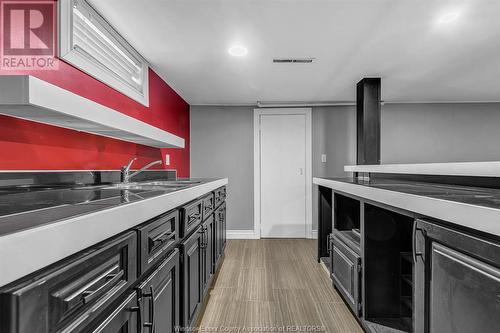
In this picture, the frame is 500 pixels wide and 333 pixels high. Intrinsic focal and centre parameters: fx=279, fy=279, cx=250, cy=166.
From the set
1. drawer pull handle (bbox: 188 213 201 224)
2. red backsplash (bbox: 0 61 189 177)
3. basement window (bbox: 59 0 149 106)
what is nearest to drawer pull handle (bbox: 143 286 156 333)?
drawer pull handle (bbox: 188 213 201 224)

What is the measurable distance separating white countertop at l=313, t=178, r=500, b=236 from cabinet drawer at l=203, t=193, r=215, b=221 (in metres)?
1.18

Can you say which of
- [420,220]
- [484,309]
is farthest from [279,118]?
[484,309]

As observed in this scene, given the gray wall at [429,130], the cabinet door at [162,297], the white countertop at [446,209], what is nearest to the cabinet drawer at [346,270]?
the white countertop at [446,209]

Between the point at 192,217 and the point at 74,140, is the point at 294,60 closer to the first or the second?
the point at 192,217

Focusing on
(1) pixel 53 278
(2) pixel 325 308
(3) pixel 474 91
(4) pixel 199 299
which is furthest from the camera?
(3) pixel 474 91

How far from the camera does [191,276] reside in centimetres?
167

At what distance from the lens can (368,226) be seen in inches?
69.5

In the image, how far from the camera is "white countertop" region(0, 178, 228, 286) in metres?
0.45

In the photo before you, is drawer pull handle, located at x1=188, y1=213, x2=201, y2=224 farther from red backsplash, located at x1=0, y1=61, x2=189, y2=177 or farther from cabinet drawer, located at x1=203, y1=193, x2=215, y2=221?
red backsplash, located at x1=0, y1=61, x2=189, y2=177

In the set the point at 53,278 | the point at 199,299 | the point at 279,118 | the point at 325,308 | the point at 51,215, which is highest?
the point at 279,118

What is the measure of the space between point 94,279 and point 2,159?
0.95 m

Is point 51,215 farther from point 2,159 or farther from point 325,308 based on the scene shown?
point 325,308
